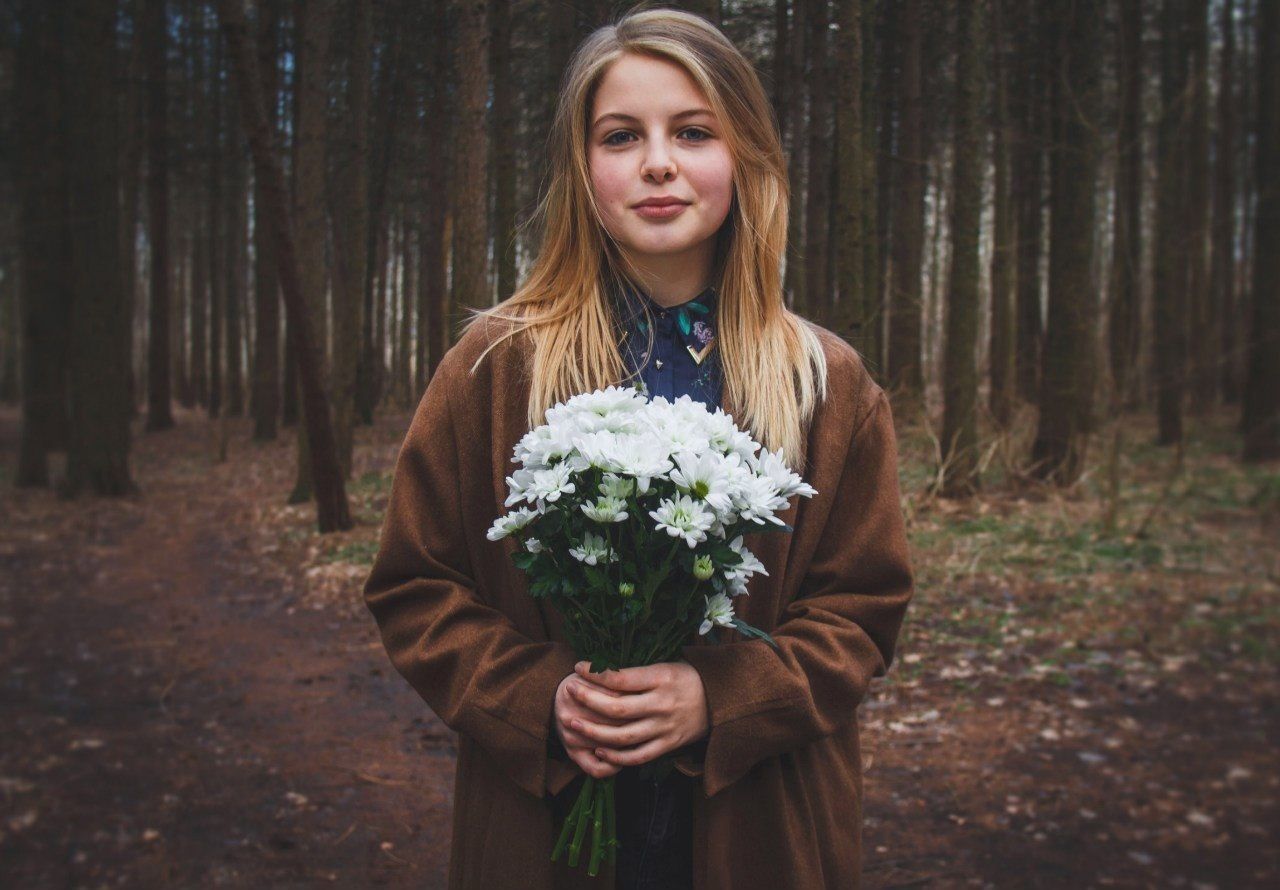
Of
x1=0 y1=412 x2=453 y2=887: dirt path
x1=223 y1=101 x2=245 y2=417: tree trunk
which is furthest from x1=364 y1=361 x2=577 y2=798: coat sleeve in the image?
x1=223 y1=101 x2=245 y2=417: tree trunk

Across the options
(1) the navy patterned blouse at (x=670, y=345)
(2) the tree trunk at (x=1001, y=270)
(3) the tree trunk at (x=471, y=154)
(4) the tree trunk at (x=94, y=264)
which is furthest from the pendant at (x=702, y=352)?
(4) the tree trunk at (x=94, y=264)

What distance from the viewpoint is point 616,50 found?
73.3 inches

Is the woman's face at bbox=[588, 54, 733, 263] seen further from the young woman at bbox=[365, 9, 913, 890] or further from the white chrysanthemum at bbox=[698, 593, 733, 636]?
the white chrysanthemum at bbox=[698, 593, 733, 636]

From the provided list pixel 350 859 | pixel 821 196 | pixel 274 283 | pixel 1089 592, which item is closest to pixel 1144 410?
pixel 821 196

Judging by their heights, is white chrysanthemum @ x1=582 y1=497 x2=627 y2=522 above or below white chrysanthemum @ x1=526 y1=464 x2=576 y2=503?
below

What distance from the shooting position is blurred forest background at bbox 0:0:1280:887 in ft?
14.6

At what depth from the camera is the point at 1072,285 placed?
1019 centimetres

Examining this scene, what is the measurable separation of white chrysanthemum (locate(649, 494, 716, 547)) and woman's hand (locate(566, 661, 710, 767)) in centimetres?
27

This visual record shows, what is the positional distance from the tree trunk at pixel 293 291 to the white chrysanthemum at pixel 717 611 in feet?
28.5

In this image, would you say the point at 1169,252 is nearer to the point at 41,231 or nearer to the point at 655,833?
the point at 655,833

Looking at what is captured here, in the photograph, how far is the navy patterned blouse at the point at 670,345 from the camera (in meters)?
1.96

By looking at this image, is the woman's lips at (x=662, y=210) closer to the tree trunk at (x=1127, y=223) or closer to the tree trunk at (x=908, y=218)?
the tree trunk at (x=1127, y=223)

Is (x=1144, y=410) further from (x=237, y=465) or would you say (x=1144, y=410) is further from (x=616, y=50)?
(x=616, y=50)

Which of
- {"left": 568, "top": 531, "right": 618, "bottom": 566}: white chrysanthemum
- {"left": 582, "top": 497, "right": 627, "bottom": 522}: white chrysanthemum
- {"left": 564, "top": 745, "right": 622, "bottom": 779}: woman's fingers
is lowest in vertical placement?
{"left": 564, "top": 745, "right": 622, "bottom": 779}: woman's fingers
